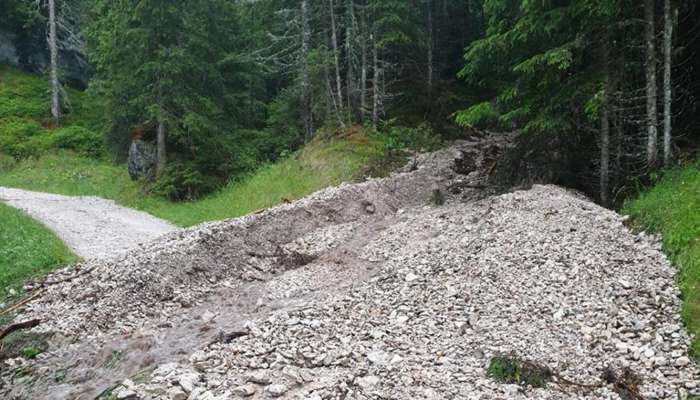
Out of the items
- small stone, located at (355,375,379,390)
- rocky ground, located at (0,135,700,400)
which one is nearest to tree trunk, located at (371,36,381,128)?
rocky ground, located at (0,135,700,400)

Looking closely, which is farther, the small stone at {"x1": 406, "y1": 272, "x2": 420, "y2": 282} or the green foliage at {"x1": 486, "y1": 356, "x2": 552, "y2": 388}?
the small stone at {"x1": 406, "y1": 272, "x2": 420, "y2": 282}

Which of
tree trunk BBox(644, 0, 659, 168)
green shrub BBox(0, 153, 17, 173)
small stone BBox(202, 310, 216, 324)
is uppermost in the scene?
tree trunk BBox(644, 0, 659, 168)

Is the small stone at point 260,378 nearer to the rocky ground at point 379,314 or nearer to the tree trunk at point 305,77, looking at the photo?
the rocky ground at point 379,314

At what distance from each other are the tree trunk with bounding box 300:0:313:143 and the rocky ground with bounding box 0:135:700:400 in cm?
1253

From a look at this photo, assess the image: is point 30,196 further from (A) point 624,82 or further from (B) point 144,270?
(A) point 624,82

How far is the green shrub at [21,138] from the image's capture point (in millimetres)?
31250

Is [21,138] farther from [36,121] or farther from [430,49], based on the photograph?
[430,49]

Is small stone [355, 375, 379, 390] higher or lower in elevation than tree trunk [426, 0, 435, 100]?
lower

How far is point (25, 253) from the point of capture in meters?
12.0

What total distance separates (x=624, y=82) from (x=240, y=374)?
1138cm

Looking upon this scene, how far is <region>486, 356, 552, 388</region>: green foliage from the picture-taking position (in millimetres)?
5898

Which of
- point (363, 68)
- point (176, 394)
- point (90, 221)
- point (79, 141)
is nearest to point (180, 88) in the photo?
point (90, 221)

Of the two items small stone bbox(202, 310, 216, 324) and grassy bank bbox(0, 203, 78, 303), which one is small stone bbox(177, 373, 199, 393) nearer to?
small stone bbox(202, 310, 216, 324)

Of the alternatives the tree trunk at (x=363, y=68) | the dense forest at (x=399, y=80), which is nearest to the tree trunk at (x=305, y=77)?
the dense forest at (x=399, y=80)
